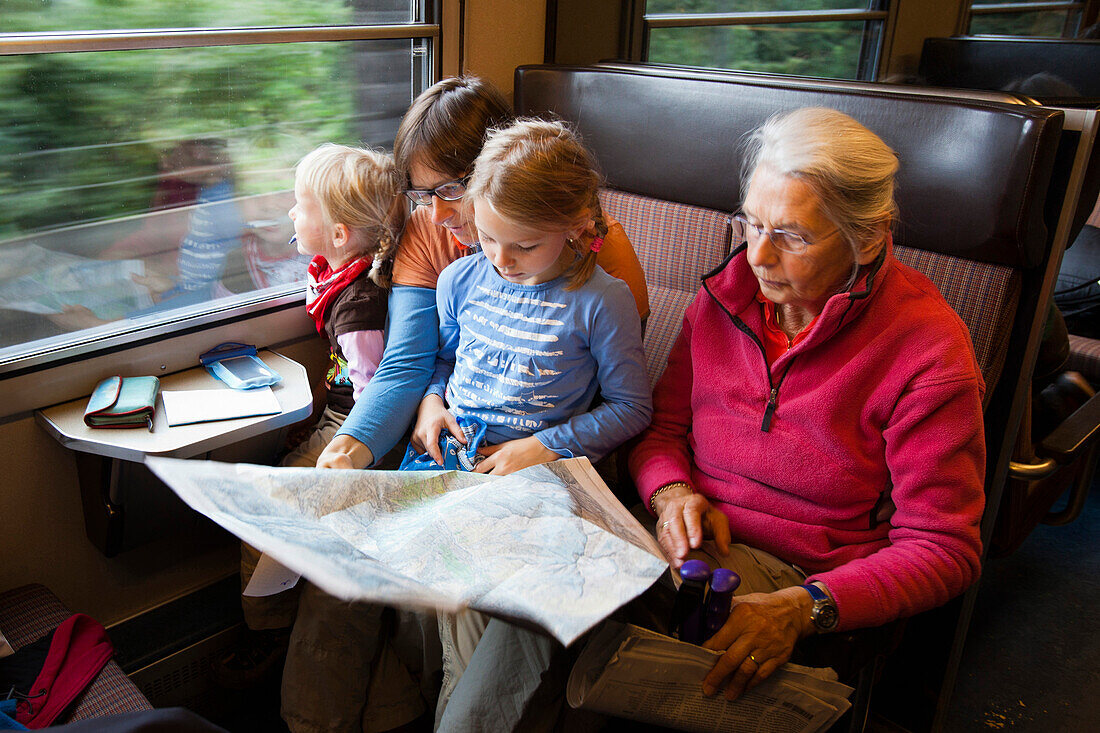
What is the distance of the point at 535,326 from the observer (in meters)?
1.64

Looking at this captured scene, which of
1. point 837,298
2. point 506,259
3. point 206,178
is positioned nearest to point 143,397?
point 206,178

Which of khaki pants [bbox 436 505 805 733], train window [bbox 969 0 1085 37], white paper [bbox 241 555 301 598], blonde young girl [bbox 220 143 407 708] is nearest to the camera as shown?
khaki pants [bbox 436 505 805 733]

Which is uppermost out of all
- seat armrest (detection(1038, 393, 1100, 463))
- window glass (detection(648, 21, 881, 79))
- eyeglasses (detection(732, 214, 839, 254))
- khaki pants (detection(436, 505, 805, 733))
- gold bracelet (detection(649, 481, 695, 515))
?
window glass (detection(648, 21, 881, 79))

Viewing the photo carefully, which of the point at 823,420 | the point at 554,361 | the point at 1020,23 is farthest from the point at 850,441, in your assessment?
the point at 1020,23

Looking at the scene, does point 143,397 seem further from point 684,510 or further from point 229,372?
point 684,510

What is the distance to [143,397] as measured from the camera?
1734mm

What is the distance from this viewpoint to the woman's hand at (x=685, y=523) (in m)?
1.49

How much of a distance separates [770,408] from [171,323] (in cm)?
133

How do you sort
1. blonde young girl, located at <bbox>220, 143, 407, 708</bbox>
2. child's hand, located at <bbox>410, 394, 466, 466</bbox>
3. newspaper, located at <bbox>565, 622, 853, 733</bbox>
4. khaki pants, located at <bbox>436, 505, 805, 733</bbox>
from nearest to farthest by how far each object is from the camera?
newspaper, located at <bbox>565, 622, 853, 733</bbox> → khaki pants, located at <bbox>436, 505, 805, 733</bbox> → child's hand, located at <bbox>410, 394, 466, 466</bbox> → blonde young girl, located at <bbox>220, 143, 407, 708</bbox>

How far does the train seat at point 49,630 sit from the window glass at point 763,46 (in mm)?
2119

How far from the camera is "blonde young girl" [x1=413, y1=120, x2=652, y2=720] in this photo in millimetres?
1512

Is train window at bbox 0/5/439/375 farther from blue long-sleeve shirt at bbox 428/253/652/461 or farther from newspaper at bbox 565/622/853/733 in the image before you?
newspaper at bbox 565/622/853/733

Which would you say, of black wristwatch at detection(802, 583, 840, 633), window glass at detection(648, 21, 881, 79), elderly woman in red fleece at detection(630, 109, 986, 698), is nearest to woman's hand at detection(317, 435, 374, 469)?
elderly woman in red fleece at detection(630, 109, 986, 698)

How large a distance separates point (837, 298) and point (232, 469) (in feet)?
3.25
